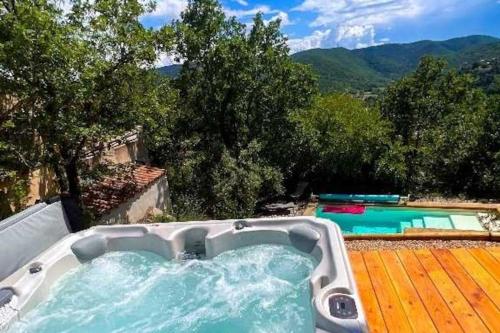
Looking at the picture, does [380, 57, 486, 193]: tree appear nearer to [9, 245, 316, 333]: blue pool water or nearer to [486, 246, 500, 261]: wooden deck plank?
[486, 246, 500, 261]: wooden deck plank

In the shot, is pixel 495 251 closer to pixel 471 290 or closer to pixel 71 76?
pixel 471 290

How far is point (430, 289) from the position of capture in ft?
11.7

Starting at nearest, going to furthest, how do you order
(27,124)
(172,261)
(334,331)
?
(334,331), (172,261), (27,124)

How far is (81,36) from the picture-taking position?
6043mm

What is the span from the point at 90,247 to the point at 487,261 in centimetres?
403

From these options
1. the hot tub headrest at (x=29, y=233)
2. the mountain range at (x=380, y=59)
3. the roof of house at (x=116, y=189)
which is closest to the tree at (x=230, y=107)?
the roof of house at (x=116, y=189)

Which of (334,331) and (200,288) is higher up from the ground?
(334,331)

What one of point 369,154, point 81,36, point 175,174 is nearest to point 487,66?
point 369,154

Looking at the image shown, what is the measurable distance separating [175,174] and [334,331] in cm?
990

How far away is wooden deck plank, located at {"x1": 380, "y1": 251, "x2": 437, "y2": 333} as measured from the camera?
3090 mm

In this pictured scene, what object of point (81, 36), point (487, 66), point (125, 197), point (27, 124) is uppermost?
point (81, 36)

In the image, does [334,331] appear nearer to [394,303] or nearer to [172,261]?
[394,303]

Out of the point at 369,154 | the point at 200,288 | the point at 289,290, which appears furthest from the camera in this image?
the point at 369,154

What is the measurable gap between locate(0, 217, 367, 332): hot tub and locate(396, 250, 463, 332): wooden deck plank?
26.4 inches
